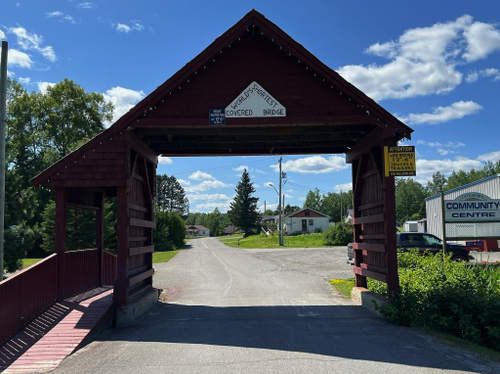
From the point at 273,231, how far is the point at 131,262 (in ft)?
234

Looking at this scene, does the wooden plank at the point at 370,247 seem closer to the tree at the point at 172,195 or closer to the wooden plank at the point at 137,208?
the wooden plank at the point at 137,208

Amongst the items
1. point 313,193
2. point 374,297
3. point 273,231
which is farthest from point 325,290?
point 313,193

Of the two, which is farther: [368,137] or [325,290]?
[325,290]

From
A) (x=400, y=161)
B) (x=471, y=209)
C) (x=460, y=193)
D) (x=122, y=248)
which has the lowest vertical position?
(x=122, y=248)

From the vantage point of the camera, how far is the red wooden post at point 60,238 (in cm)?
981

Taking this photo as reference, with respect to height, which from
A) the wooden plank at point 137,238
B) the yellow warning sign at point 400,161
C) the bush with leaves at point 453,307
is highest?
the yellow warning sign at point 400,161

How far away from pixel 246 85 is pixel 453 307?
604 centimetres

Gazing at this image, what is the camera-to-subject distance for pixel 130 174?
409 inches

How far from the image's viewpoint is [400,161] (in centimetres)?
984

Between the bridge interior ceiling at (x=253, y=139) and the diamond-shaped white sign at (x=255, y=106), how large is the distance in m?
0.28

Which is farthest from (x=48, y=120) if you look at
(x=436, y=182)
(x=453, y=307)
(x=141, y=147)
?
(x=436, y=182)

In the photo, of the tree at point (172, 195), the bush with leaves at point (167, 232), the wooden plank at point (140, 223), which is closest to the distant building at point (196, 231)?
the tree at point (172, 195)

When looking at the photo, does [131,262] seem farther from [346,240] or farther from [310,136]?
[346,240]

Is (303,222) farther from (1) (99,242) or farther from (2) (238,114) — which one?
(2) (238,114)
